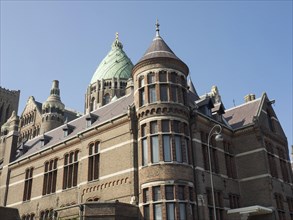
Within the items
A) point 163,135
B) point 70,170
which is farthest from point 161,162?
point 70,170

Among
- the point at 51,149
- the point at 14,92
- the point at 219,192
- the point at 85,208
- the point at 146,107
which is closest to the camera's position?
the point at 85,208

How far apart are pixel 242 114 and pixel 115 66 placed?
4222cm

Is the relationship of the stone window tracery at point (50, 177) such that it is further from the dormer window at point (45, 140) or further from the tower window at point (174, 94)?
the tower window at point (174, 94)

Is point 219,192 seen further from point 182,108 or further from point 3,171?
point 3,171

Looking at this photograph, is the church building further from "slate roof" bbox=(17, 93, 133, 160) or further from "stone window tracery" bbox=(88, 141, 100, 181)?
"slate roof" bbox=(17, 93, 133, 160)

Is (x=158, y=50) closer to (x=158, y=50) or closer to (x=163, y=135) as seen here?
(x=158, y=50)

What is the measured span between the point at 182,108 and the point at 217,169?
6.59 m

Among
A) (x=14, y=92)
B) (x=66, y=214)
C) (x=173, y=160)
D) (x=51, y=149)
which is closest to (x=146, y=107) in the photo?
(x=173, y=160)

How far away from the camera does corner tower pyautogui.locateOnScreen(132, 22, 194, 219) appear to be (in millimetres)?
24688

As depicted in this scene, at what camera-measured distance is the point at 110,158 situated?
1156 inches

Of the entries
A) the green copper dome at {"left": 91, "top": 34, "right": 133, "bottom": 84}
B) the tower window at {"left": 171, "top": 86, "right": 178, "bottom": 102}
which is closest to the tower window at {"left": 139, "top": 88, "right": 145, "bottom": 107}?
the tower window at {"left": 171, "top": 86, "right": 178, "bottom": 102}

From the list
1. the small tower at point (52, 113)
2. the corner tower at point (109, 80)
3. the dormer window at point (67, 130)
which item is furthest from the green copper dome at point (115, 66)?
the dormer window at point (67, 130)

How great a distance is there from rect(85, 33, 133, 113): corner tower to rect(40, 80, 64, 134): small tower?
7.18 meters

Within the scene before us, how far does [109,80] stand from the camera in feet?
238
